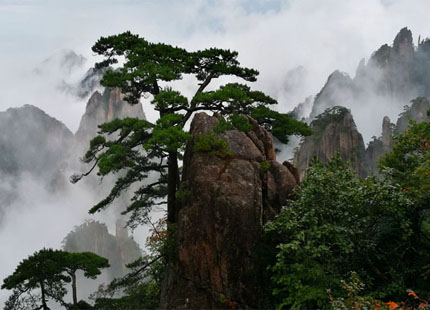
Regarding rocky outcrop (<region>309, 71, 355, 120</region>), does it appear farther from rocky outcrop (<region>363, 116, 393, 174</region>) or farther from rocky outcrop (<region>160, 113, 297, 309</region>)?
rocky outcrop (<region>160, 113, 297, 309</region>)

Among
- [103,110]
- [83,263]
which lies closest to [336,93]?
[103,110]

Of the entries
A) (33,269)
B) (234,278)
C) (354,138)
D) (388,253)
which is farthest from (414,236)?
(354,138)

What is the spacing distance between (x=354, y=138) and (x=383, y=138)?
1852 cm

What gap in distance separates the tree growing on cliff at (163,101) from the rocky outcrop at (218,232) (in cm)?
144

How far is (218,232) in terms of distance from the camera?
1299 centimetres

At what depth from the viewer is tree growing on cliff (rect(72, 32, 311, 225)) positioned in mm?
14297

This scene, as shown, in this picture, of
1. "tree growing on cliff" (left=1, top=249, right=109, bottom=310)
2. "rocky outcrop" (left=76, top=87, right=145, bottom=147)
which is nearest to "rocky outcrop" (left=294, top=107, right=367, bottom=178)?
"tree growing on cliff" (left=1, top=249, right=109, bottom=310)

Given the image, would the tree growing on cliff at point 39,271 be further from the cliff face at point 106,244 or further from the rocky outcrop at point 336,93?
the rocky outcrop at point 336,93

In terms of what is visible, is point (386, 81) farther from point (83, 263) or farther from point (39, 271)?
point (39, 271)

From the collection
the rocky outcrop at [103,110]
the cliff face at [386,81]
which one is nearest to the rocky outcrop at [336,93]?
the cliff face at [386,81]

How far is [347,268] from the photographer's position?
11586 millimetres

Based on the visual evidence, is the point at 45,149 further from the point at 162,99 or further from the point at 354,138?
the point at 162,99

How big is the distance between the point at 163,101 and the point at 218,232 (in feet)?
16.8

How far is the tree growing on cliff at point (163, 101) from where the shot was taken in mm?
14297
